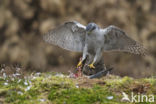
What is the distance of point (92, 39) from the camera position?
4.53 meters

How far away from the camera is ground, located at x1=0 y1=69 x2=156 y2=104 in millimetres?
3555

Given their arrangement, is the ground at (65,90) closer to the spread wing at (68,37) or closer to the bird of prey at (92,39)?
the bird of prey at (92,39)

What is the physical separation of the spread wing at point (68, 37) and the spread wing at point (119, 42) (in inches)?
14.5

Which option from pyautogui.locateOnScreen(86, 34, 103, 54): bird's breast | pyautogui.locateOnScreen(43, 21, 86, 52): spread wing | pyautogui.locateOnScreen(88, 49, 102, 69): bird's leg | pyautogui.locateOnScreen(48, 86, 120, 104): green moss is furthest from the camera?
pyautogui.locateOnScreen(43, 21, 86, 52): spread wing

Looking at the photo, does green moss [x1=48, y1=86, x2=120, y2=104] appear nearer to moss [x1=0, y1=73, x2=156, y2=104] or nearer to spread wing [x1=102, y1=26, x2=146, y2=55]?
moss [x1=0, y1=73, x2=156, y2=104]

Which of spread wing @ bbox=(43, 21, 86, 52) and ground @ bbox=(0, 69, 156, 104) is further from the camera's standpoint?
spread wing @ bbox=(43, 21, 86, 52)

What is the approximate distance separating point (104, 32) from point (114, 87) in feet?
3.12

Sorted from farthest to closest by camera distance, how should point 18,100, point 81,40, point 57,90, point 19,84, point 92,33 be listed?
point 81,40
point 92,33
point 19,84
point 57,90
point 18,100

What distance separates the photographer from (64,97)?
3.61 metres

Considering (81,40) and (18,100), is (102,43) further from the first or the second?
(18,100)

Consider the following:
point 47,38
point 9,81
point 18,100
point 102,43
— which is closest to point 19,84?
point 9,81

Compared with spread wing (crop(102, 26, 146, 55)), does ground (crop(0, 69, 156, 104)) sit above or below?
below

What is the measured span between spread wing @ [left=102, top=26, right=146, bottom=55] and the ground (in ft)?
1.73

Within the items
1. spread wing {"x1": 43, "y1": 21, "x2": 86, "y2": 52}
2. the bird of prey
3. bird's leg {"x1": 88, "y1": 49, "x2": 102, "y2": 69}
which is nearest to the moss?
bird's leg {"x1": 88, "y1": 49, "x2": 102, "y2": 69}
